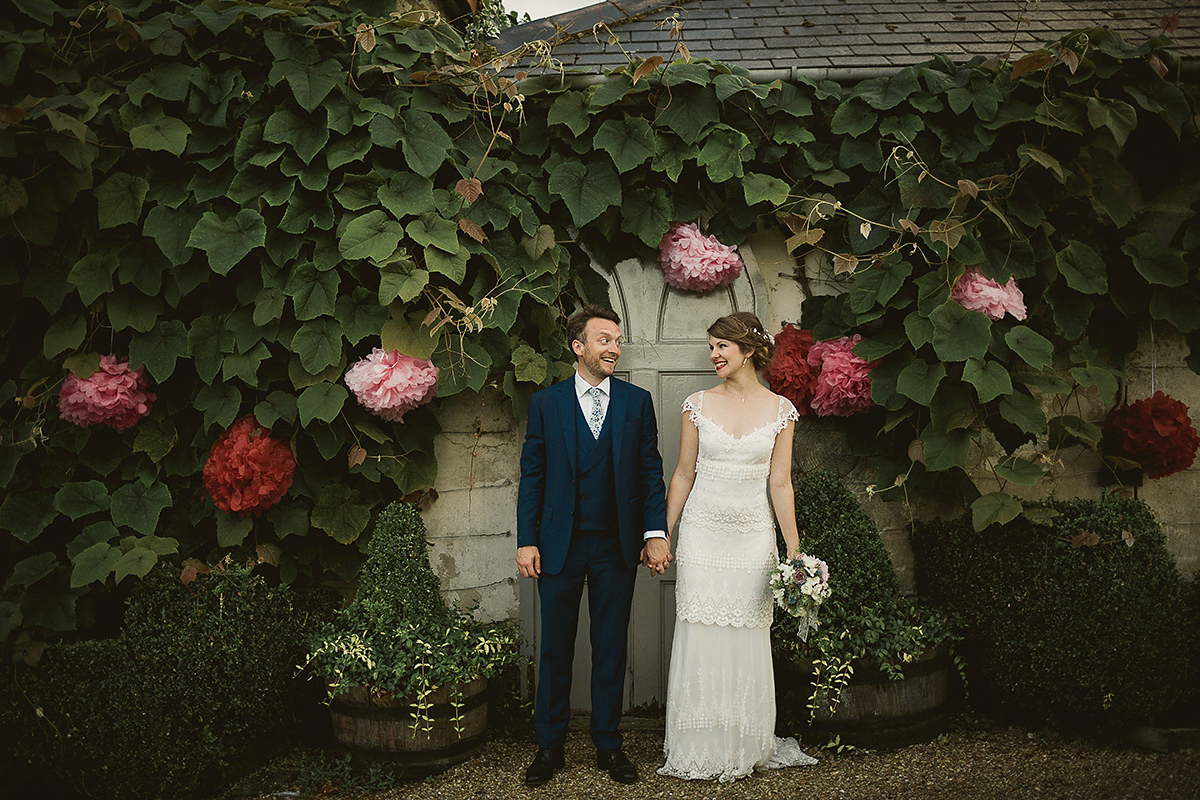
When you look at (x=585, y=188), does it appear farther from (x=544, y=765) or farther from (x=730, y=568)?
(x=544, y=765)

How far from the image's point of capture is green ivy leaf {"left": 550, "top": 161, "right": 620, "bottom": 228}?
3736 millimetres

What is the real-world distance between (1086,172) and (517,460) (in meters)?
3.18

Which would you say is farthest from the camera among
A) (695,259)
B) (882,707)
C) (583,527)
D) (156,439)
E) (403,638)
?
(695,259)

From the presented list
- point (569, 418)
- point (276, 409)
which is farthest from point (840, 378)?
point (276, 409)

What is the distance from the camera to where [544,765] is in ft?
10.9

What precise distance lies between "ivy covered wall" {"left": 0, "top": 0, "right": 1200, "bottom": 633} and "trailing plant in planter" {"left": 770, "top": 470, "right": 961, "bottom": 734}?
415 mm

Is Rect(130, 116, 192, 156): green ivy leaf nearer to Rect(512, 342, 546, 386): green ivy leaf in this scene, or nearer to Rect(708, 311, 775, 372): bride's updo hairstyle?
Rect(512, 342, 546, 386): green ivy leaf

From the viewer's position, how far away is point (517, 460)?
13.5 ft

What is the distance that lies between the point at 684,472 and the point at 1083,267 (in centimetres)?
225

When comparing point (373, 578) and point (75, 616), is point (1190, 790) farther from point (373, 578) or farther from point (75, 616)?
point (75, 616)

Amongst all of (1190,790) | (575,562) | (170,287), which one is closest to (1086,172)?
(1190,790)

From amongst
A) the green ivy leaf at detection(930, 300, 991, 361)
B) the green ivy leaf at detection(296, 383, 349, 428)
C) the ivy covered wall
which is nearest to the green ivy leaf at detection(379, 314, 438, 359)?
the ivy covered wall

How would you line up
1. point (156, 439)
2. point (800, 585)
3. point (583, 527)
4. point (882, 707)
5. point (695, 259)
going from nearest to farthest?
point (800, 585)
point (583, 527)
point (882, 707)
point (156, 439)
point (695, 259)

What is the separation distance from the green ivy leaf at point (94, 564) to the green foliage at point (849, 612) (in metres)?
2.99
